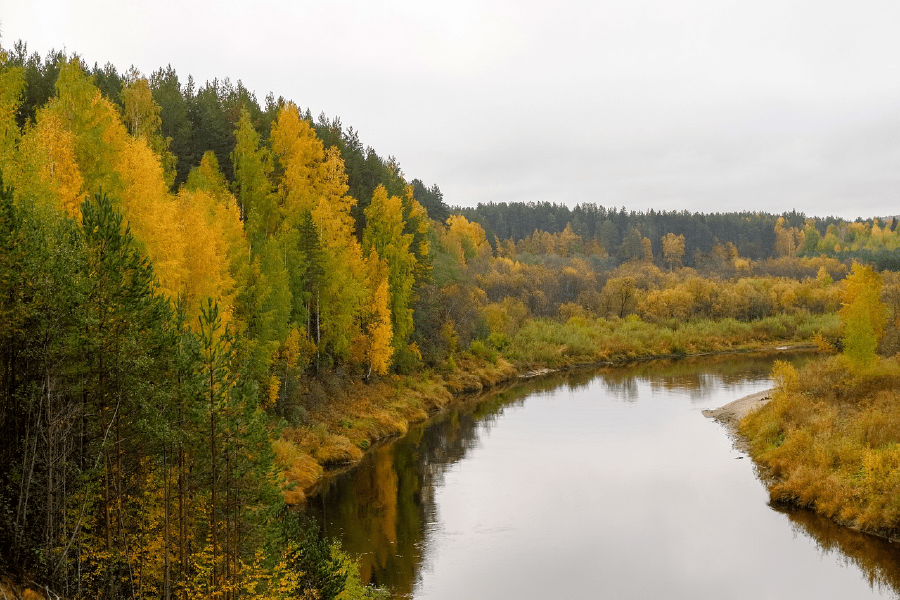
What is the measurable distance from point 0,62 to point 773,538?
116 ft

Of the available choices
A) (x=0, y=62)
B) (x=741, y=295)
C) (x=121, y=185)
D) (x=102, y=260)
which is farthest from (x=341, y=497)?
(x=741, y=295)

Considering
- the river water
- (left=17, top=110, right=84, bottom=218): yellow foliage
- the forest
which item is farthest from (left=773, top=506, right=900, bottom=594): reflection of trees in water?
(left=17, top=110, right=84, bottom=218): yellow foliage

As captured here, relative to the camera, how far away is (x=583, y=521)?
32.1 m

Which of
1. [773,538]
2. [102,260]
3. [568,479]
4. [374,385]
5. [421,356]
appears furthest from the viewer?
[421,356]

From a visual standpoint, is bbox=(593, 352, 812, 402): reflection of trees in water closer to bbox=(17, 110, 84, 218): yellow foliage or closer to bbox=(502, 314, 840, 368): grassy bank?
bbox=(502, 314, 840, 368): grassy bank

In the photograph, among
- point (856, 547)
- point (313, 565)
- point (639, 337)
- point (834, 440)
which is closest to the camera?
point (313, 565)

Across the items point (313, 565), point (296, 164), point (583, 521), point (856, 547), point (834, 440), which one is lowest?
point (583, 521)

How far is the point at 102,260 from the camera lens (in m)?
17.8

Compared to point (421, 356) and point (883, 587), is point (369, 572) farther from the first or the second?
point (421, 356)

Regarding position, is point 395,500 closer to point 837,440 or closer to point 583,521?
point 583,521

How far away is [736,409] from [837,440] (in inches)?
752

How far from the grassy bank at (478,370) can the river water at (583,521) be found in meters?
1.68

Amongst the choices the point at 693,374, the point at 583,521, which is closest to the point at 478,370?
the point at 693,374

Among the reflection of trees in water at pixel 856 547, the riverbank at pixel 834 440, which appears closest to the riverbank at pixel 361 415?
the reflection of trees in water at pixel 856 547
